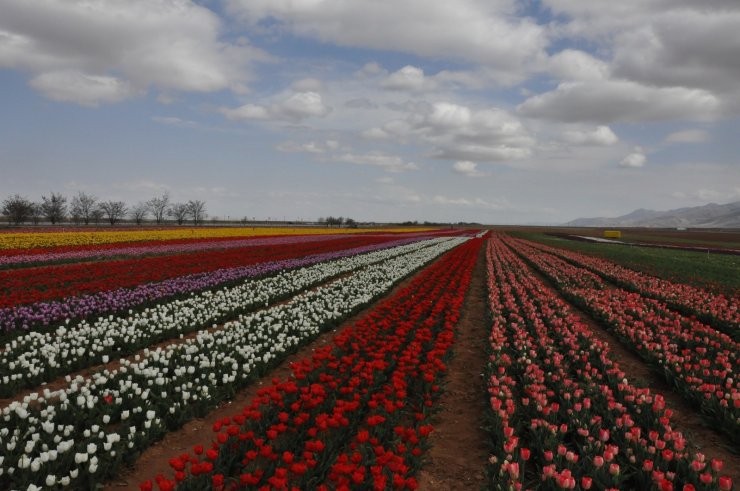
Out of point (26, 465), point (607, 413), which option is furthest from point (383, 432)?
point (26, 465)

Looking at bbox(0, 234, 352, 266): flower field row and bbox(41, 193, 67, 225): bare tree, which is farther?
bbox(41, 193, 67, 225): bare tree

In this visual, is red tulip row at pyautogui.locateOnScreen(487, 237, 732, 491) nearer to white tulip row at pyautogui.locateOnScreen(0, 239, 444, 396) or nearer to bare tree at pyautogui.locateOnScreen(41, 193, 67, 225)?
white tulip row at pyautogui.locateOnScreen(0, 239, 444, 396)

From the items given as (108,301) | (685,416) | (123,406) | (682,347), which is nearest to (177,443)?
(123,406)

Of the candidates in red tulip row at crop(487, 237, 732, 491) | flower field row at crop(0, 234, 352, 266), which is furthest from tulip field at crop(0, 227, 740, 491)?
flower field row at crop(0, 234, 352, 266)

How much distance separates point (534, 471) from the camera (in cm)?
521

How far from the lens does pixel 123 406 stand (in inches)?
248

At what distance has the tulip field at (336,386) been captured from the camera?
15.0 feet

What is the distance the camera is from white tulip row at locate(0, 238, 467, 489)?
468cm

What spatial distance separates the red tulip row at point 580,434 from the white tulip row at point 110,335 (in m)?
6.78

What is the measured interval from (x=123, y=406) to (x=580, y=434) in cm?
626

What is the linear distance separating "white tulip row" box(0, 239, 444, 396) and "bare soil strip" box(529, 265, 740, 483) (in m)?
9.31

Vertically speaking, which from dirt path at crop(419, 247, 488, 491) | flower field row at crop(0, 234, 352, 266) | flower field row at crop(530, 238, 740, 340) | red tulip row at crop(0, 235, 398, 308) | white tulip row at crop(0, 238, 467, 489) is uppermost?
flower field row at crop(0, 234, 352, 266)

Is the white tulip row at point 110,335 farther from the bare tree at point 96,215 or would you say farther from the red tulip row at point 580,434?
the bare tree at point 96,215

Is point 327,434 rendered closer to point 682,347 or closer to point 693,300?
point 682,347
